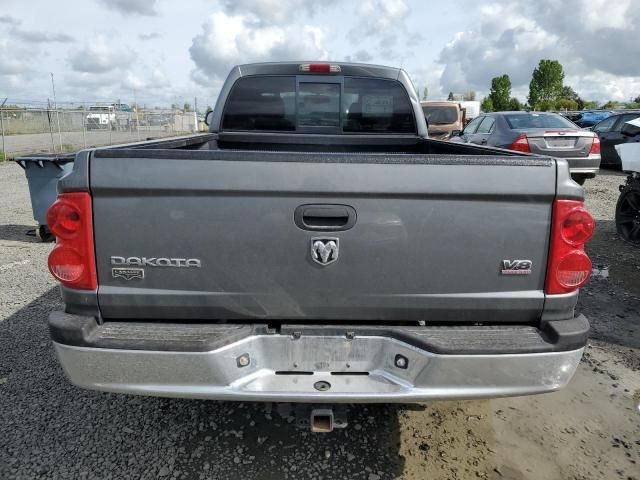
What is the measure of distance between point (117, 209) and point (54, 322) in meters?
0.58

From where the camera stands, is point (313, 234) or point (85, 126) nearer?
point (313, 234)

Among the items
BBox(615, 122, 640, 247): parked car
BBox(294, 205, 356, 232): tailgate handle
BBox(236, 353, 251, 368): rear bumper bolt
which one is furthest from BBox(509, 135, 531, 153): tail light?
BBox(236, 353, 251, 368): rear bumper bolt

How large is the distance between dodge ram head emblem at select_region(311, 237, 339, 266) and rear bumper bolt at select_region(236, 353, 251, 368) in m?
0.52

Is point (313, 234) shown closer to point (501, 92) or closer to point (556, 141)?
point (556, 141)

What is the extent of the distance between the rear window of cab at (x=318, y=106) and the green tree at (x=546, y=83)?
55.0 m

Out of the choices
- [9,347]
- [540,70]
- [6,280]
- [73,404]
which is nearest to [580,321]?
[73,404]

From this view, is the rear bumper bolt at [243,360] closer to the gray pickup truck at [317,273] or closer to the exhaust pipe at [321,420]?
the gray pickup truck at [317,273]

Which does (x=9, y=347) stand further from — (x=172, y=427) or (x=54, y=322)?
(x=54, y=322)

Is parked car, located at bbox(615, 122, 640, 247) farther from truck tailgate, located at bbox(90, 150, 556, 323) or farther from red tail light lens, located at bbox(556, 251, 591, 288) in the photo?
truck tailgate, located at bbox(90, 150, 556, 323)

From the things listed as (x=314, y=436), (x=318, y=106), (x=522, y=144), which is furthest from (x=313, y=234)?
(x=522, y=144)

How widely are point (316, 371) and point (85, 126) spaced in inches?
1055

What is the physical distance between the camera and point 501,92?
5647 cm

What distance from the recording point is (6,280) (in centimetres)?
547

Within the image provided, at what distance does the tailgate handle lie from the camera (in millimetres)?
2098
